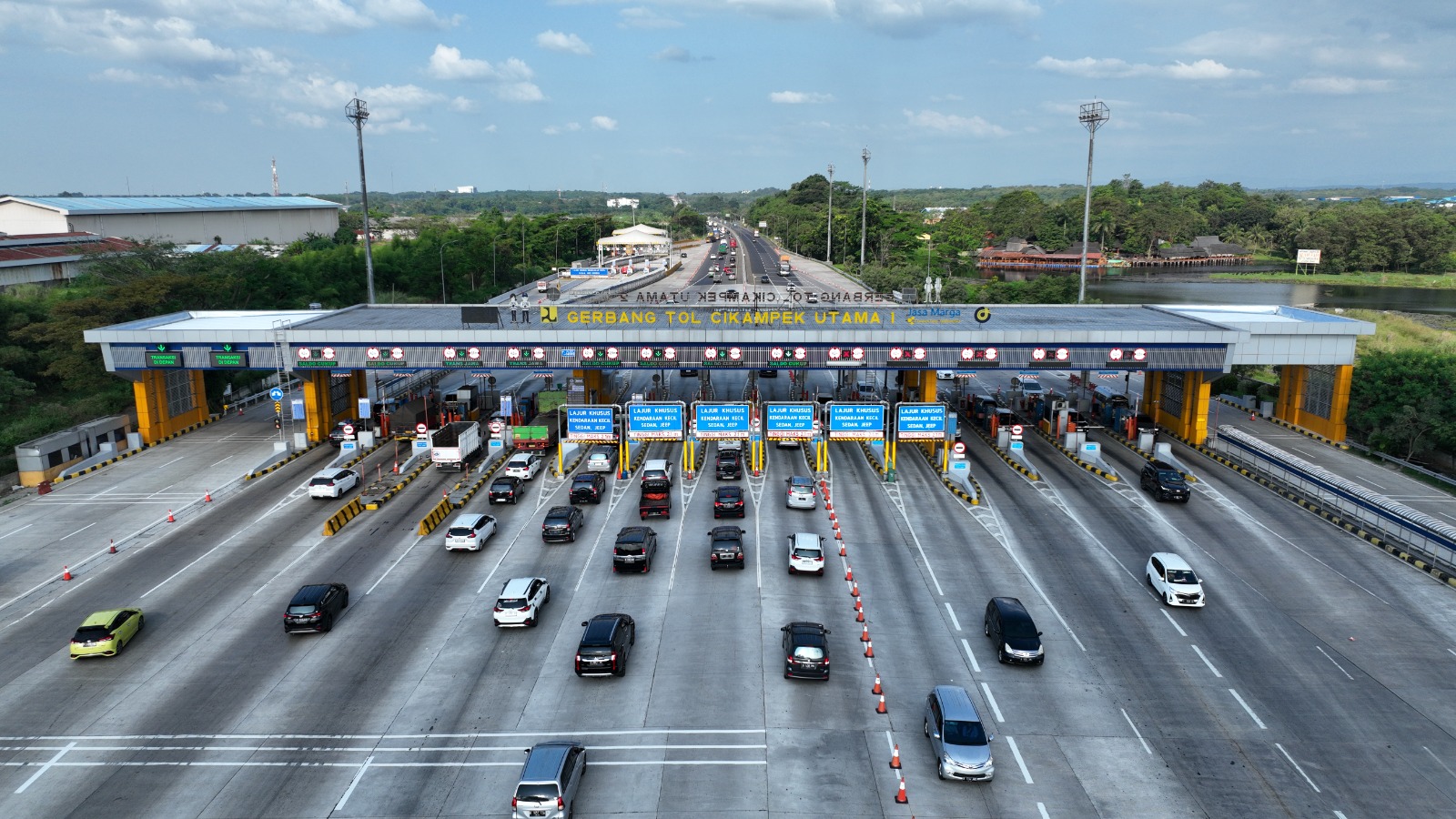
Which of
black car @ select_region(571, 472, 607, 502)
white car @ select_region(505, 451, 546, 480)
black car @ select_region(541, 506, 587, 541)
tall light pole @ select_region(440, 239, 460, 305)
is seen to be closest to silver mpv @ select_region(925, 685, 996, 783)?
black car @ select_region(541, 506, 587, 541)

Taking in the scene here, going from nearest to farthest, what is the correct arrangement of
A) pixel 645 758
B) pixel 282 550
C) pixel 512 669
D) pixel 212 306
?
pixel 645 758
pixel 512 669
pixel 282 550
pixel 212 306

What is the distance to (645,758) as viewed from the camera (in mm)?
22859

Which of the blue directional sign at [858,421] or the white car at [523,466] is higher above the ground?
the blue directional sign at [858,421]

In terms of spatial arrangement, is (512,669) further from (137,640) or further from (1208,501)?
(1208,501)

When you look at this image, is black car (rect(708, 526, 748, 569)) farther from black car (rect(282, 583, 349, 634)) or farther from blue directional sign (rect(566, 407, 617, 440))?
black car (rect(282, 583, 349, 634))

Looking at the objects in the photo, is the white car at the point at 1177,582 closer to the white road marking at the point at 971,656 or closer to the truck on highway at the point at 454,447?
the white road marking at the point at 971,656

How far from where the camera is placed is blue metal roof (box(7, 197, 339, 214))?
12250 centimetres

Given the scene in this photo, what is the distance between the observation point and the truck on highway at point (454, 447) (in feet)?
160

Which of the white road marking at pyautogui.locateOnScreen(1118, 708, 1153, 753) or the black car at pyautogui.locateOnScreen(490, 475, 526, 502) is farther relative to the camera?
the black car at pyautogui.locateOnScreen(490, 475, 526, 502)

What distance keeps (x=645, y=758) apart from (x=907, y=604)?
42.5 feet

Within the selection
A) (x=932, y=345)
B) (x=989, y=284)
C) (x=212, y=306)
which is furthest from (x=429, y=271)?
(x=932, y=345)

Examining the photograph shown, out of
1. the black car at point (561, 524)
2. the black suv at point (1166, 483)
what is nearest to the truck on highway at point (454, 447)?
the black car at point (561, 524)

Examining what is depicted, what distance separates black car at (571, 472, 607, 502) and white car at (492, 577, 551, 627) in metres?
12.0

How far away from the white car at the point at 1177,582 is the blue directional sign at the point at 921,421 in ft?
51.1
